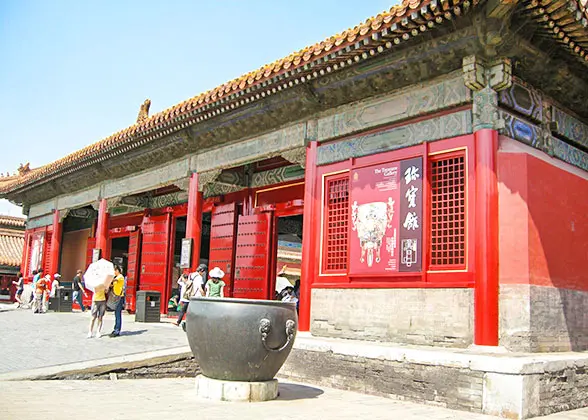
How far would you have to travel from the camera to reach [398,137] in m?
8.55

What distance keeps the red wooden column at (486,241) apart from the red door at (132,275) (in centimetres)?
1191

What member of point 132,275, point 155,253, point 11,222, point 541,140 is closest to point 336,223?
point 541,140

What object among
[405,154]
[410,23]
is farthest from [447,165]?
[410,23]

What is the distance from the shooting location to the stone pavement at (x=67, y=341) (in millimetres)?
7931

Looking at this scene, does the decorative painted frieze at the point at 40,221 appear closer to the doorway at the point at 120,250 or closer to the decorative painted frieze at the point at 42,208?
the decorative painted frieze at the point at 42,208

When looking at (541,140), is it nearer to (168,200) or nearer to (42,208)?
(168,200)

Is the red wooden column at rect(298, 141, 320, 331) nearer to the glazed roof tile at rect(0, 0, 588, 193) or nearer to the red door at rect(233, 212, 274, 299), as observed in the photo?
the glazed roof tile at rect(0, 0, 588, 193)

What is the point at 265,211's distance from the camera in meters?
13.0

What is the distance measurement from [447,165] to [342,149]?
1.90 metres

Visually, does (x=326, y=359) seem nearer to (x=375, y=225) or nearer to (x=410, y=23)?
(x=375, y=225)

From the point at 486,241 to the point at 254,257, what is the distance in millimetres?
6729

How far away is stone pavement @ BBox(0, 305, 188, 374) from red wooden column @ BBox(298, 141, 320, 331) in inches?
76.1

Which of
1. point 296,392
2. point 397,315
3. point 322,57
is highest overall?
point 322,57

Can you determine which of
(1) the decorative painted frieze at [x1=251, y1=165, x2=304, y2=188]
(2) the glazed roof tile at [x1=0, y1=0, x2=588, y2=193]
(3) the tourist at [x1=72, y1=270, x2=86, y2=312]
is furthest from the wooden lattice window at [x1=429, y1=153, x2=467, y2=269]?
(3) the tourist at [x1=72, y1=270, x2=86, y2=312]
